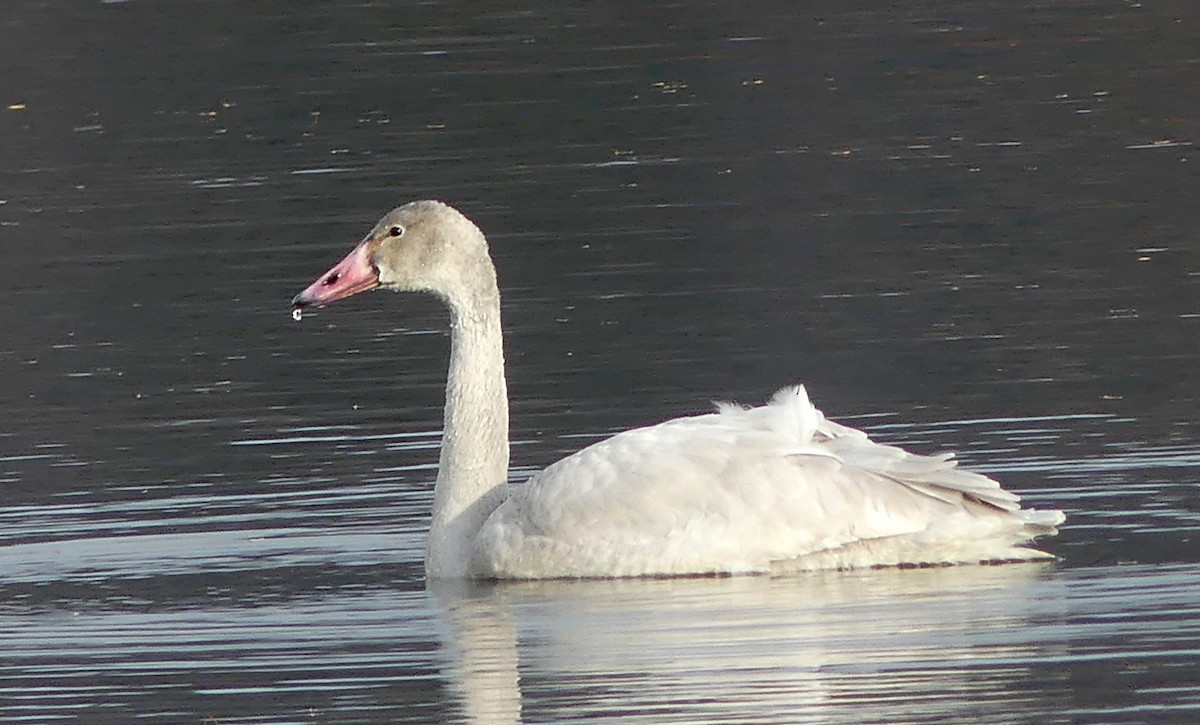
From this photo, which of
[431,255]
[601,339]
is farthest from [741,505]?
[601,339]

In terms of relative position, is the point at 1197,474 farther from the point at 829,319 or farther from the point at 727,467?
the point at 829,319

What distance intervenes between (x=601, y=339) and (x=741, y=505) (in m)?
5.37

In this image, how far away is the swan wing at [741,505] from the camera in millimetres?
11453

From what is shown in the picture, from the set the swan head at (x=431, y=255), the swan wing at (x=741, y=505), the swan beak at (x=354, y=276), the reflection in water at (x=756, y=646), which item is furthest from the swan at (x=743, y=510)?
the swan beak at (x=354, y=276)

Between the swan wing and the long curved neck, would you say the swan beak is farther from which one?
the swan wing

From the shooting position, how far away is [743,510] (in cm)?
1148

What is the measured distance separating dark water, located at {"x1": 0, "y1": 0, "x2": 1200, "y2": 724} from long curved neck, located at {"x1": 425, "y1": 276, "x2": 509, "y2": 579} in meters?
0.35

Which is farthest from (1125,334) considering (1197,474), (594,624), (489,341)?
(594,624)

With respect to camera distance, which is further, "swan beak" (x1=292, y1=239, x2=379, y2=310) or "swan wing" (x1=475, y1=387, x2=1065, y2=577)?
"swan beak" (x1=292, y1=239, x2=379, y2=310)

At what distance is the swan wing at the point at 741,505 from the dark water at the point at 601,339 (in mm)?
185

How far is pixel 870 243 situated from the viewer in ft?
64.7

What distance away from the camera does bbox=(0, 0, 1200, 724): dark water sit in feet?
33.0

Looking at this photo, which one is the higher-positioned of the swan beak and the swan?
the swan beak

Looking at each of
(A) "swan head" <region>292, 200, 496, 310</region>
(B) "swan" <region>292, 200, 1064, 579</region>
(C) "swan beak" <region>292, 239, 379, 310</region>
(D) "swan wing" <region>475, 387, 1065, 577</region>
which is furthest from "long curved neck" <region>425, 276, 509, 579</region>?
(D) "swan wing" <region>475, 387, 1065, 577</region>
